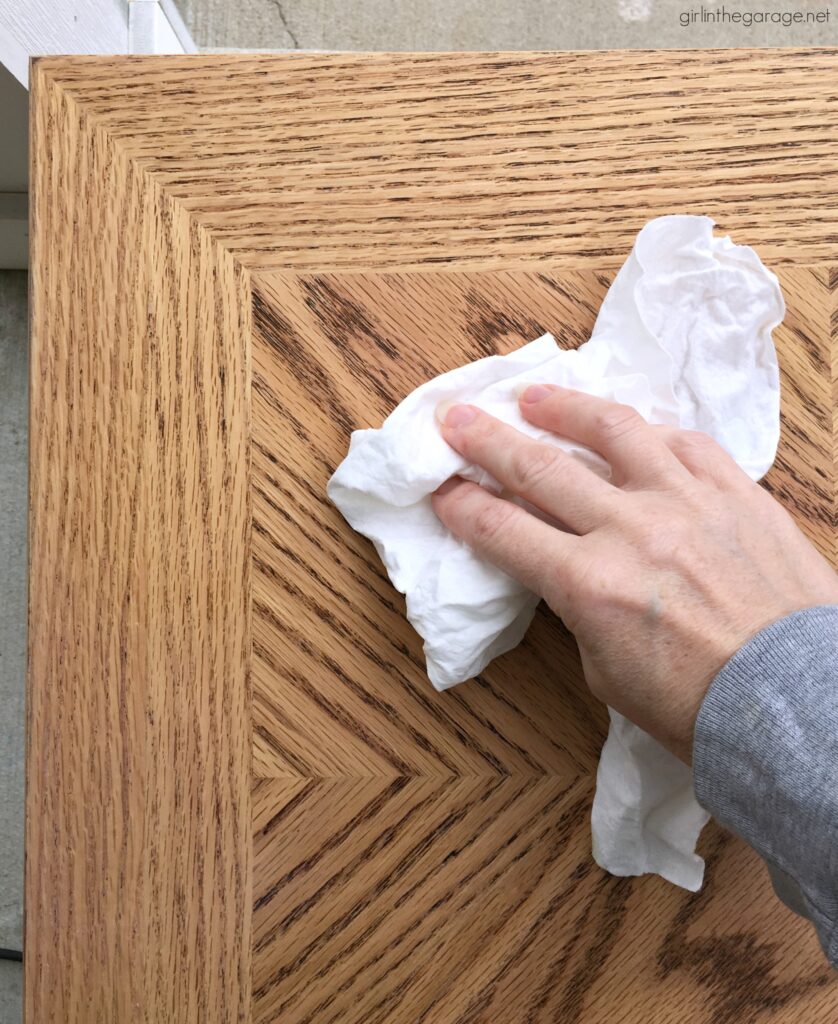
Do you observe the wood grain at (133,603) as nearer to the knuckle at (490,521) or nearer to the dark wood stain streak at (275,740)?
the dark wood stain streak at (275,740)

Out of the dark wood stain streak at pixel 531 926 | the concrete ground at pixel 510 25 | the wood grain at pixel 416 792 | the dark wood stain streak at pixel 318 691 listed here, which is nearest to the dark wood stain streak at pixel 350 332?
the wood grain at pixel 416 792

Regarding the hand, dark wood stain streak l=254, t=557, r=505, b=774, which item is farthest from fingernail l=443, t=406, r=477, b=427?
dark wood stain streak l=254, t=557, r=505, b=774

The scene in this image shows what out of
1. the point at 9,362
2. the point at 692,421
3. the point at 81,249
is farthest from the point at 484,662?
the point at 9,362

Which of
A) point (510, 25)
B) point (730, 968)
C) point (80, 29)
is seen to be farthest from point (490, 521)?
point (510, 25)

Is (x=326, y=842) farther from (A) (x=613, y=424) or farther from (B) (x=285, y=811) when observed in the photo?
(A) (x=613, y=424)

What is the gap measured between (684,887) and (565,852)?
6cm

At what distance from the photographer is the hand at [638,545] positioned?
0.34m

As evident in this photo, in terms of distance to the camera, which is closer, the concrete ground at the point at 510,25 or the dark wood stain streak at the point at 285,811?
the dark wood stain streak at the point at 285,811

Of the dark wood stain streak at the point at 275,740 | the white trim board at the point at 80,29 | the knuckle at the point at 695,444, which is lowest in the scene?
the dark wood stain streak at the point at 275,740

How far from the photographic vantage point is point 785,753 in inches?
11.8

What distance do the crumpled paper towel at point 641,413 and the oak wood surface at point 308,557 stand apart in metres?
0.02

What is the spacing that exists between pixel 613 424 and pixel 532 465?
0.13 feet

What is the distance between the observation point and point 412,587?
1.17ft

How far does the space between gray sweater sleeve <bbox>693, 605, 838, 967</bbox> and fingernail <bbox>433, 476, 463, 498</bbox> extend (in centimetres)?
14
